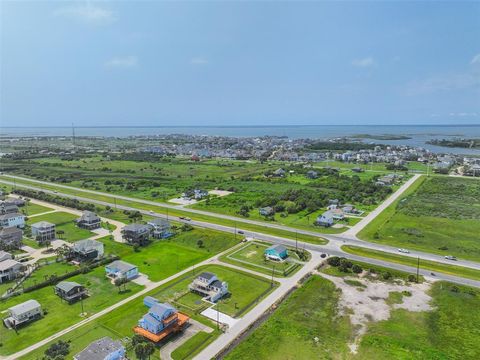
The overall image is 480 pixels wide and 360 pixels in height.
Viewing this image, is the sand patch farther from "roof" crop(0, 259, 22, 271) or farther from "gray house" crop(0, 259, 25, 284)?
"roof" crop(0, 259, 22, 271)

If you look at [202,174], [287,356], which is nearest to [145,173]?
[202,174]

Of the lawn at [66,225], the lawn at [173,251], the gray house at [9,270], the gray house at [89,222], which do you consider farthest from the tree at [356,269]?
the gray house at [89,222]

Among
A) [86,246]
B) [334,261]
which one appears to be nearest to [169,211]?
[86,246]

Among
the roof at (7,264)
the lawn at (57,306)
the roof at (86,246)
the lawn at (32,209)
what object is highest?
the roof at (86,246)

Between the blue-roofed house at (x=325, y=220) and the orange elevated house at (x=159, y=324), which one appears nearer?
the orange elevated house at (x=159, y=324)

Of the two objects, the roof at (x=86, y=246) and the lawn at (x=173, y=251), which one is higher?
the roof at (x=86, y=246)

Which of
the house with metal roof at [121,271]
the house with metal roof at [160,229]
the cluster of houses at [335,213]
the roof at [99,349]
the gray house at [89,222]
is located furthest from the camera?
the cluster of houses at [335,213]

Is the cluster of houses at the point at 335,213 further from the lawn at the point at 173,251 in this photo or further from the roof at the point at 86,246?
the roof at the point at 86,246
